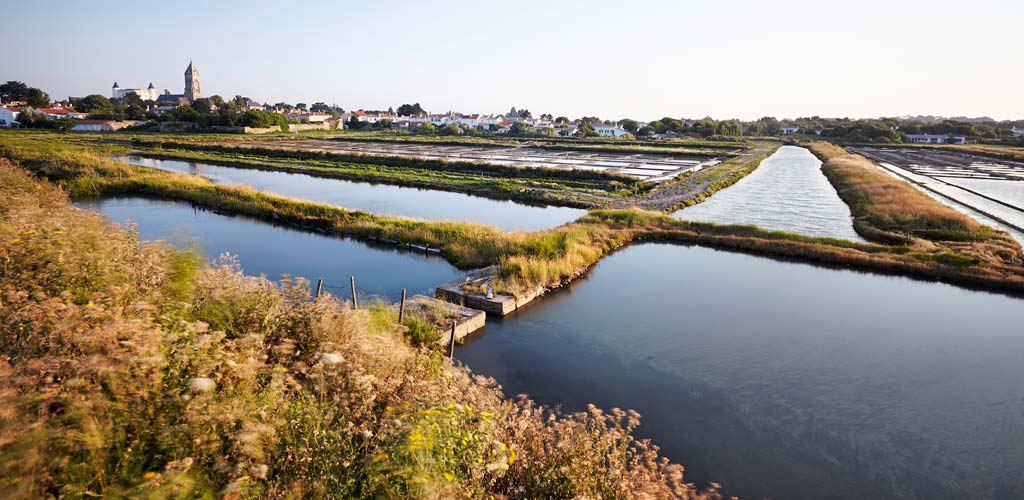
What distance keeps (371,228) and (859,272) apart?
1647 centimetres

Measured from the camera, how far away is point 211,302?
17.0 ft

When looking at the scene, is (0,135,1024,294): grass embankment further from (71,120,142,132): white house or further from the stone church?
the stone church

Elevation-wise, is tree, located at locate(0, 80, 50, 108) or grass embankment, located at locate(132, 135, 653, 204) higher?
tree, located at locate(0, 80, 50, 108)

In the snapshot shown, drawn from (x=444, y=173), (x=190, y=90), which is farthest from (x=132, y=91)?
(x=444, y=173)

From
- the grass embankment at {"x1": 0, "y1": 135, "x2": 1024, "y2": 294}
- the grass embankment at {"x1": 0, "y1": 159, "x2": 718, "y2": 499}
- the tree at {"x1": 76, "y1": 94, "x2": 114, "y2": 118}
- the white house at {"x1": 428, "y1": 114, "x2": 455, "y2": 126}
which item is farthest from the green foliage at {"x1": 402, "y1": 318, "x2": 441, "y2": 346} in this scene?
the white house at {"x1": 428, "y1": 114, "x2": 455, "y2": 126}

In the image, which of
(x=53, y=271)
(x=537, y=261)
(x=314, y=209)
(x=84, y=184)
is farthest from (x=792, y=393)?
(x=84, y=184)

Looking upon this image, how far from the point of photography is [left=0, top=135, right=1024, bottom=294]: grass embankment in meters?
15.2

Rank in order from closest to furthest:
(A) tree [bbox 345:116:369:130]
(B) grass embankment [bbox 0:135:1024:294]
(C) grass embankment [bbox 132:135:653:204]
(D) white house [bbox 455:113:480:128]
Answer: (B) grass embankment [bbox 0:135:1024:294], (C) grass embankment [bbox 132:135:653:204], (A) tree [bbox 345:116:369:130], (D) white house [bbox 455:113:480:128]

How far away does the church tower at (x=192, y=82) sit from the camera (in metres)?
146

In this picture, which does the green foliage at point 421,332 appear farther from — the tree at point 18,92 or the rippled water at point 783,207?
the tree at point 18,92

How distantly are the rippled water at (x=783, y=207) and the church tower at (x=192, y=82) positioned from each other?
154 m

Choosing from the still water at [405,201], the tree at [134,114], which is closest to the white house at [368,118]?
A: the tree at [134,114]

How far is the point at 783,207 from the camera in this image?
91.5ft

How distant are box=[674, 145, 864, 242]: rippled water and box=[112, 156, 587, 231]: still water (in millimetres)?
7188
